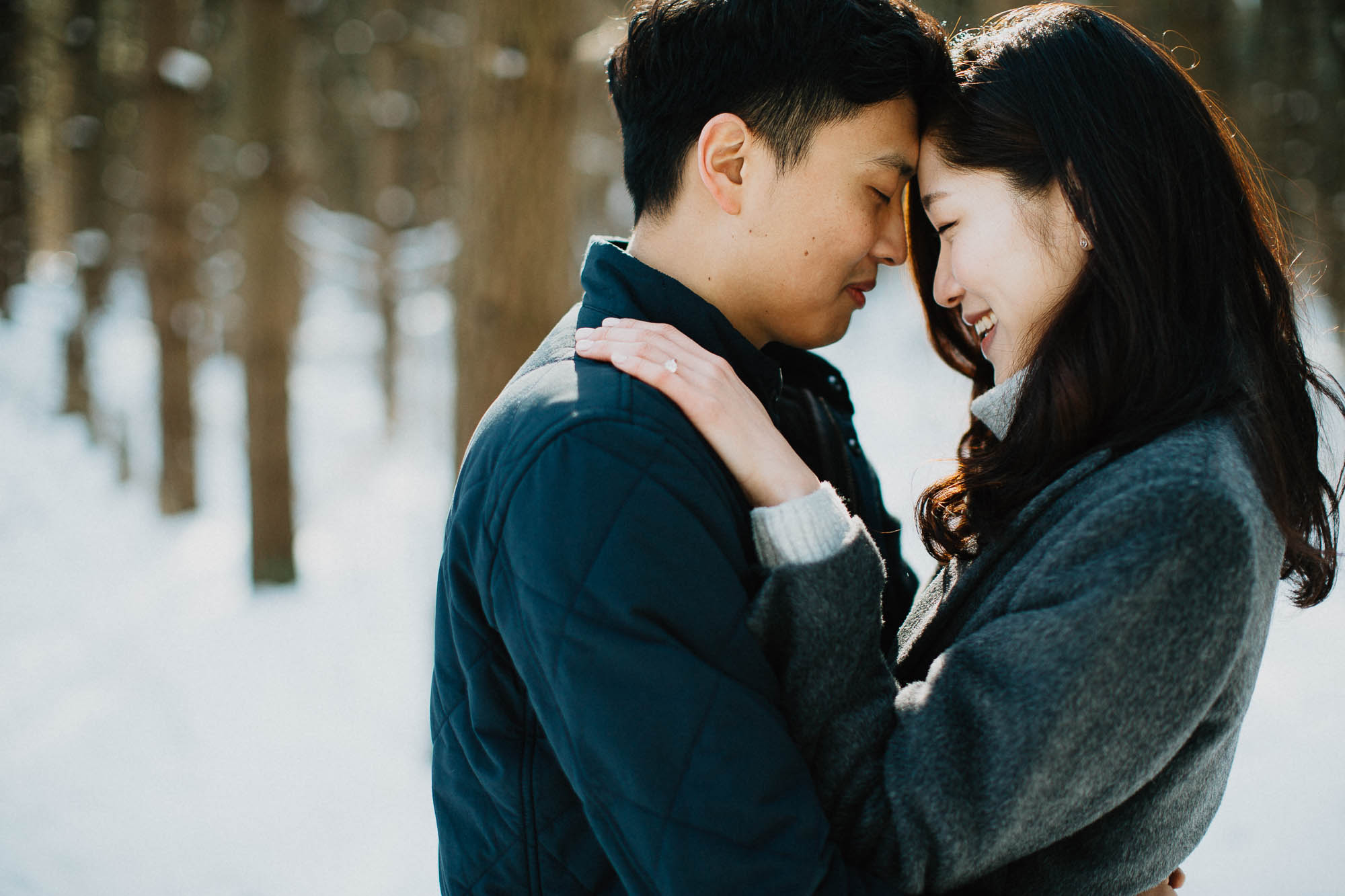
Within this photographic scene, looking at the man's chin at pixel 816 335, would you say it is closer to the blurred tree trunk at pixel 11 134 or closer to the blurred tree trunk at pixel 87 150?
the blurred tree trunk at pixel 87 150

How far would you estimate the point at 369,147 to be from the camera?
1653 cm

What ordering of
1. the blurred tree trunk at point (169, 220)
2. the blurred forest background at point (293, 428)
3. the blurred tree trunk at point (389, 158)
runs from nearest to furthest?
the blurred forest background at point (293, 428) < the blurred tree trunk at point (169, 220) < the blurred tree trunk at point (389, 158)

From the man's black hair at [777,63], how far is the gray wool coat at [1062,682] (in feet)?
2.54

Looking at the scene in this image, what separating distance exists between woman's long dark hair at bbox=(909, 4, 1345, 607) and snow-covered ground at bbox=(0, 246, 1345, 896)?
1.45 ft

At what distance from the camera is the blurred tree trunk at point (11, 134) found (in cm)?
1060

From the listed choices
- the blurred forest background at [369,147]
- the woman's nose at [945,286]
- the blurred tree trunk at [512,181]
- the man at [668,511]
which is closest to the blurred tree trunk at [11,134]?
the blurred forest background at [369,147]

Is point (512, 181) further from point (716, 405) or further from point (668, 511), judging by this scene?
point (668, 511)

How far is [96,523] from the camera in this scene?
28.6 feet

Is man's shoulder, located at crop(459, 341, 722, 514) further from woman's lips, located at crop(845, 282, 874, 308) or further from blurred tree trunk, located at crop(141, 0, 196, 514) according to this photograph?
blurred tree trunk, located at crop(141, 0, 196, 514)

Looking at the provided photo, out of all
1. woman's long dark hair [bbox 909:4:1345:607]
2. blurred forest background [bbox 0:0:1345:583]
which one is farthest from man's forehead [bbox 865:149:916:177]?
blurred forest background [bbox 0:0:1345:583]

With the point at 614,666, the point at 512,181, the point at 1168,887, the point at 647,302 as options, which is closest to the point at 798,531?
the point at 614,666

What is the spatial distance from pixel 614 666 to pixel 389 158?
1091 centimetres

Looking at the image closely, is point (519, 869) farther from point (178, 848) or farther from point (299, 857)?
point (178, 848)

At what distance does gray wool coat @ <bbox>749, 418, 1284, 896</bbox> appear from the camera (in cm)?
120
